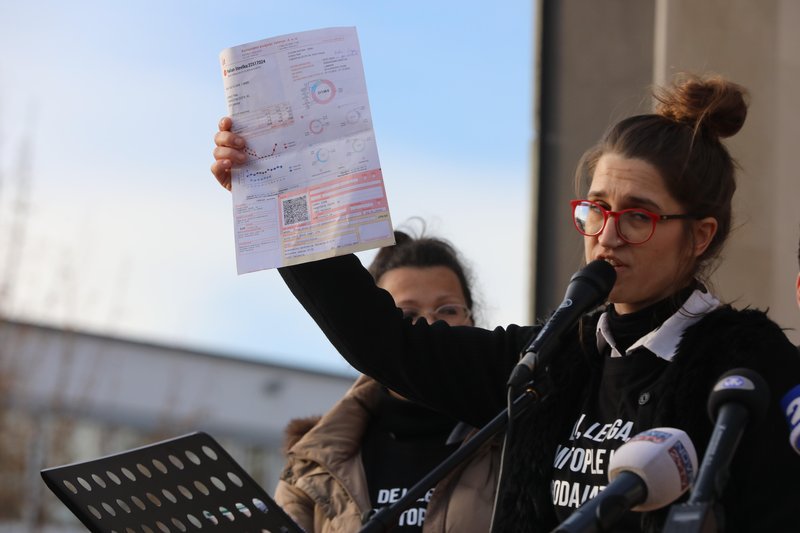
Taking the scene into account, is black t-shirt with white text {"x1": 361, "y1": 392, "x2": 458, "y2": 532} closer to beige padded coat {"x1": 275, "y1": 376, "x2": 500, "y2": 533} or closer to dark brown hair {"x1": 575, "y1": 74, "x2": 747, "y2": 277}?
beige padded coat {"x1": 275, "y1": 376, "x2": 500, "y2": 533}

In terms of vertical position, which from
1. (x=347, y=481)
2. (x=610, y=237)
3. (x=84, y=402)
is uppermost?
(x=610, y=237)

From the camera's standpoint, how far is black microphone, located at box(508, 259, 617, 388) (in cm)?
197

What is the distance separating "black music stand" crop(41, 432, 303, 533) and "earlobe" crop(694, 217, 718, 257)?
102 centimetres

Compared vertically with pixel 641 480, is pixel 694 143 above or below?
above

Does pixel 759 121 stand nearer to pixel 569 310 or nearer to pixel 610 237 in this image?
pixel 610 237

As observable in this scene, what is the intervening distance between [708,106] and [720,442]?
117cm

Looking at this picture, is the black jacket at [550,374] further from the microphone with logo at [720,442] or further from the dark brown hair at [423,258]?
the dark brown hair at [423,258]

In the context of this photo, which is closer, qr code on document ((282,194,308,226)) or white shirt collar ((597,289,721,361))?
white shirt collar ((597,289,721,361))

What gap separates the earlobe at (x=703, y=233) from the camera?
2.45 m

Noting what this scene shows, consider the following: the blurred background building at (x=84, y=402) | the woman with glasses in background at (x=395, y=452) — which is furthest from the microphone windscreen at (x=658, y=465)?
the blurred background building at (x=84, y=402)

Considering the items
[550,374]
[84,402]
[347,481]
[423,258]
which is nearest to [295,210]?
[550,374]

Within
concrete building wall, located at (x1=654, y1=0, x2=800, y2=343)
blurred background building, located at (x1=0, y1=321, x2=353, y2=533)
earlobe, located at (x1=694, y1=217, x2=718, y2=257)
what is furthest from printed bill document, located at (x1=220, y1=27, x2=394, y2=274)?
blurred background building, located at (x1=0, y1=321, x2=353, y2=533)

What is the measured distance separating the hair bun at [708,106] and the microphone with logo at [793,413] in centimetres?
75

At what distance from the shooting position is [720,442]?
5.24 ft
